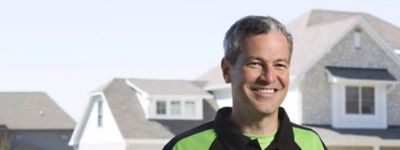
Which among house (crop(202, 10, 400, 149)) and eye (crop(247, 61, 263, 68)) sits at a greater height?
eye (crop(247, 61, 263, 68))

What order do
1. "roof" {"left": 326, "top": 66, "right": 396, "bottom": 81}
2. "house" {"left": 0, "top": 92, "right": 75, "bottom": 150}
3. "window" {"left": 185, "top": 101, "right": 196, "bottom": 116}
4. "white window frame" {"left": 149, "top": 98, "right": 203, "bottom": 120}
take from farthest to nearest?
"house" {"left": 0, "top": 92, "right": 75, "bottom": 150} < "window" {"left": 185, "top": 101, "right": 196, "bottom": 116} < "white window frame" {"left": 149, "top": 98, "right": 203, "bottom": 120} < "roof" {"left": 326, "top": 66, "right": 396, "bottom": 81}

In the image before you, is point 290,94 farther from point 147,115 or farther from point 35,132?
point 35,132

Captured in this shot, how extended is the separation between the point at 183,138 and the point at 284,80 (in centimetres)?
41

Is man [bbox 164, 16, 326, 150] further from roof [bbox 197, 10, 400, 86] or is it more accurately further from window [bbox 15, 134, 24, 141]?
window [bbox 15, 134, 24, 141]

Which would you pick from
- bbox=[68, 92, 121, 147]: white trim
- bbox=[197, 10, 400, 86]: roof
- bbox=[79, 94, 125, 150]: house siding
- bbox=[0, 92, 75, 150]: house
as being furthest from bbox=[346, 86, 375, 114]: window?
bbox=[0, 92, 75, 150]: house

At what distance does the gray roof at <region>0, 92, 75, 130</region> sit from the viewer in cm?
6988

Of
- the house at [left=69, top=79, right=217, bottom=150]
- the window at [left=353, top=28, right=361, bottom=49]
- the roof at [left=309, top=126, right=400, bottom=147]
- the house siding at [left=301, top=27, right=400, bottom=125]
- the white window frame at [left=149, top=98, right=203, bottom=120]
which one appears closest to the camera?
the roof at [left=309, top=126, right=400, bottom=147]

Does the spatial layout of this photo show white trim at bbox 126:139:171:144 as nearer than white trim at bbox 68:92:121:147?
Yes

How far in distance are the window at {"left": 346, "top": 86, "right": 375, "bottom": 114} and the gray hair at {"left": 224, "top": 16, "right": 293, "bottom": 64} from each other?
3378 centimetres

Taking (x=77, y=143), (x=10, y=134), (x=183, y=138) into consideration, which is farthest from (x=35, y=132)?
(x=183, y=138)

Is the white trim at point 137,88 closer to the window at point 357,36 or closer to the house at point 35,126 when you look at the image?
the window at point 357,36

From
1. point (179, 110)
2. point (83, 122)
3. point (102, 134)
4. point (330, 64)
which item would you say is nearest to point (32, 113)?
point (83, 122)

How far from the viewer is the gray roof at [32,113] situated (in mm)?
69875

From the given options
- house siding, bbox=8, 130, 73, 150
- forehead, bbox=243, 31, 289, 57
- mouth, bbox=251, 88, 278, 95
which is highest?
forehead, bbox=243, 31, 289, 57
